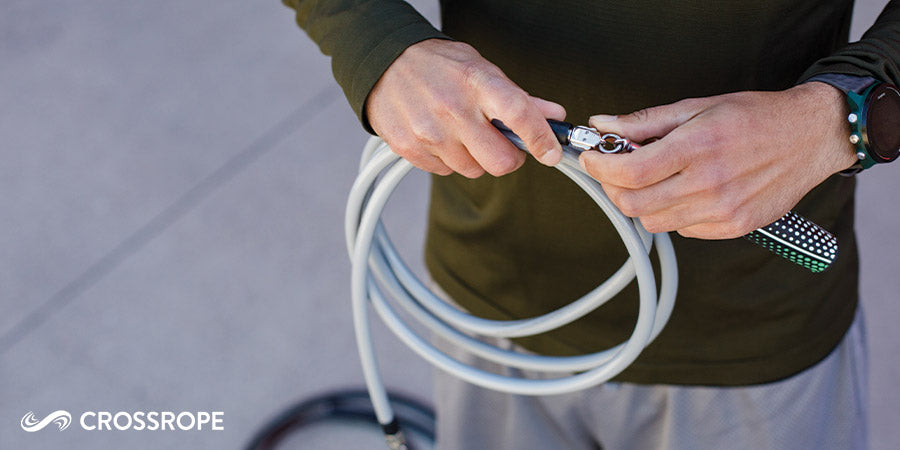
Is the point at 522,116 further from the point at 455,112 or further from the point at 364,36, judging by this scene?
the point at 364,36

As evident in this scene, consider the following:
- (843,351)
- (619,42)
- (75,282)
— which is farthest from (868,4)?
(75,282)

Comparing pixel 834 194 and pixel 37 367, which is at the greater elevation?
pixel 834 194

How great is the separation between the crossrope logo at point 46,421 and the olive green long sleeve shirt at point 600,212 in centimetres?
105

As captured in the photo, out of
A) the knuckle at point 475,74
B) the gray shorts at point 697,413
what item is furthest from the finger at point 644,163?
the gray shorts at point 697,413

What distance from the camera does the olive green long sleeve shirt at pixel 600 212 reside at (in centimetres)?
69

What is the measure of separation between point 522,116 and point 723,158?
0.15 meters

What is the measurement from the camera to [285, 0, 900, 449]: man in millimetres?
599

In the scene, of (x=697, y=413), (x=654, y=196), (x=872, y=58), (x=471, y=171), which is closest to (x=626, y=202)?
(x=654, y=196)

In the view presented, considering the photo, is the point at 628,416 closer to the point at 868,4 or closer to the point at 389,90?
the point at 389,90

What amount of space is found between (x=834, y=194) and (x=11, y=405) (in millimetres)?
1587

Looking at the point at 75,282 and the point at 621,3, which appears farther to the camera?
the point at 75,282

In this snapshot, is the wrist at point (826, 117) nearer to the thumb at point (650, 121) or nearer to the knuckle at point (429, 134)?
the thumb at point (650, 121)

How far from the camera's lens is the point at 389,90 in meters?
0.67

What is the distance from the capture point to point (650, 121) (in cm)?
59
